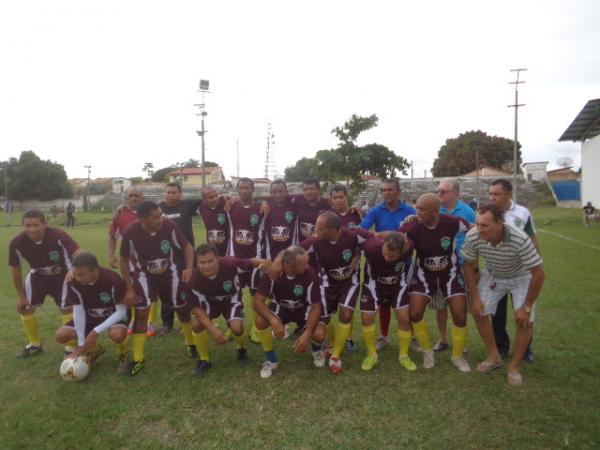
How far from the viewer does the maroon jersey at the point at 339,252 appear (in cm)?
461

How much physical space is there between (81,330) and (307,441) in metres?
2.80

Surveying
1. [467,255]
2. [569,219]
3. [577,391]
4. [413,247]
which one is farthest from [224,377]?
[569,219]

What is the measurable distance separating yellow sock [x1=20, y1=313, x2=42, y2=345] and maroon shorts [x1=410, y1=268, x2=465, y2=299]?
444cm

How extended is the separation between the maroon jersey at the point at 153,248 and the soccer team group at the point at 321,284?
12 millimetres

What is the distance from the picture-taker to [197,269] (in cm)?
449

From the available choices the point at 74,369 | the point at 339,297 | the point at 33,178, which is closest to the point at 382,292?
the point at 339,297

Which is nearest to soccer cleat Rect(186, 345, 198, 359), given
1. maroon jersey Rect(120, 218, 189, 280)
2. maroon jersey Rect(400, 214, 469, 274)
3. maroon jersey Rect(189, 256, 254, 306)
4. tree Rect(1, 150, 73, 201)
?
maroon jersey Rect(189, 256, 254, 306)

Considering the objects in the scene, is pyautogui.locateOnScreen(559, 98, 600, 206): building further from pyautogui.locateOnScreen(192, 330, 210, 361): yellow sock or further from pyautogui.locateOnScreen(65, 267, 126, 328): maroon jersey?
pyautogui.locateOnScreen(65, 267, 126, 328): maroon jersey

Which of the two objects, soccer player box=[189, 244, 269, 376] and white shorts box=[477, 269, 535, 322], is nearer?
white shorts box=[477, 269, 535, 322]

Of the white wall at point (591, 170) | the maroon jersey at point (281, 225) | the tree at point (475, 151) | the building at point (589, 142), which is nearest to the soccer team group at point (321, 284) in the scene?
the maroon jersey at point (281, 225)

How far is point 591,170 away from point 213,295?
31200mm

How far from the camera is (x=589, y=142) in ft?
92.8

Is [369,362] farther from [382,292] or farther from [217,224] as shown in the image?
[217,224]

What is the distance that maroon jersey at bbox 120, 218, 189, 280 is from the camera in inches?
182
